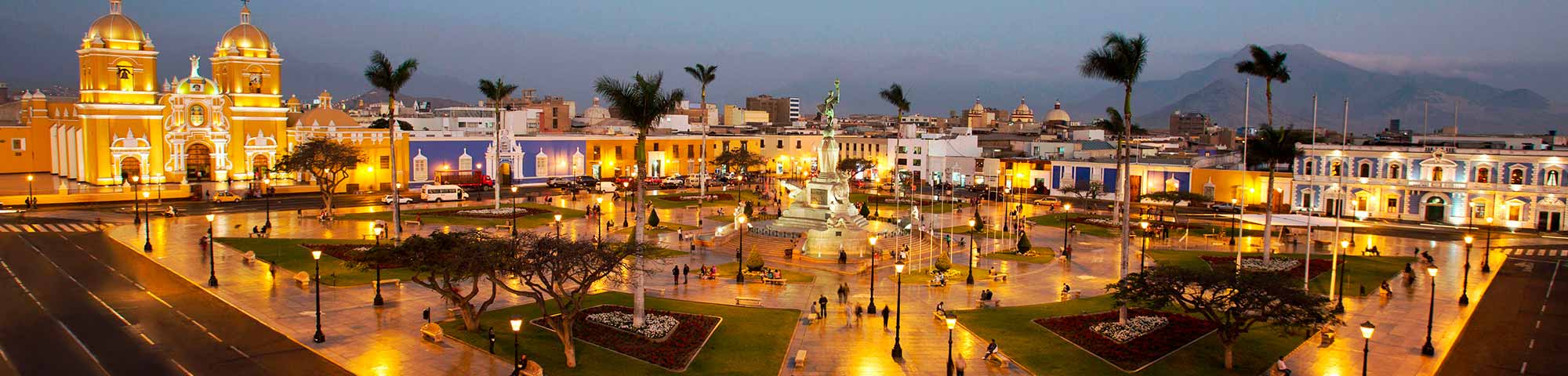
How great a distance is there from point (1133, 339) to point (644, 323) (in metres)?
14.7

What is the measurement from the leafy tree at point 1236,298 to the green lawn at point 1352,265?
1287 centimetres

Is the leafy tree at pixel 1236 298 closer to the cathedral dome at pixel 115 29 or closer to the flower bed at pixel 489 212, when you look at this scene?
the flower bed at pixel 489 212

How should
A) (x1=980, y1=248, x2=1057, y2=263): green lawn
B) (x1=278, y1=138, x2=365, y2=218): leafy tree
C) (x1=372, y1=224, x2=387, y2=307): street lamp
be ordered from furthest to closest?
1. (x1=278, y1=138, x2=365, y2=218): leafy tree
2. (x1=980, y1=248, x2=1057, y2=263): green lawn
3. (x1=372, y1=224, x2=387, y2=307): street lamp

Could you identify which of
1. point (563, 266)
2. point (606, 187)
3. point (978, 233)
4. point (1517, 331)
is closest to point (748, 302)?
point (563, 266)

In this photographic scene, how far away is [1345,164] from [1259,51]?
70.1 ft

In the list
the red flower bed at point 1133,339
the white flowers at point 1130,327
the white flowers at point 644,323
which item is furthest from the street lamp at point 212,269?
the white flowers at point 1130,327

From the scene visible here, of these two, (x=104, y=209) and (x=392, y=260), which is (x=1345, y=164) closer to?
(x=392, y=260)

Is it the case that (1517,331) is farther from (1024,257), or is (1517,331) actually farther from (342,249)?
(342,249)

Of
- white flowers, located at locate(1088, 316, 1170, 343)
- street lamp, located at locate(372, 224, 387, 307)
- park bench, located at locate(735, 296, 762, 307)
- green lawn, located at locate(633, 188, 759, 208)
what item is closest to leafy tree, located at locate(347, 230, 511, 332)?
street lamp, located at locate(372, 224, 387, 307)

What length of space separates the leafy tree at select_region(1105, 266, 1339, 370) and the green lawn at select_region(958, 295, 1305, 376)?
713 mm

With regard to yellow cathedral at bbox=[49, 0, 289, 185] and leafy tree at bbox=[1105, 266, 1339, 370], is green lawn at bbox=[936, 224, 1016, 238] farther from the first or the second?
yellow cathedral at bbox=[49, 0, 289, 185]

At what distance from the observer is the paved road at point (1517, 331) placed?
89.4 ft

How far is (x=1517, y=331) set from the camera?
103ft

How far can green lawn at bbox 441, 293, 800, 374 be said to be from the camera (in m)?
25.8
